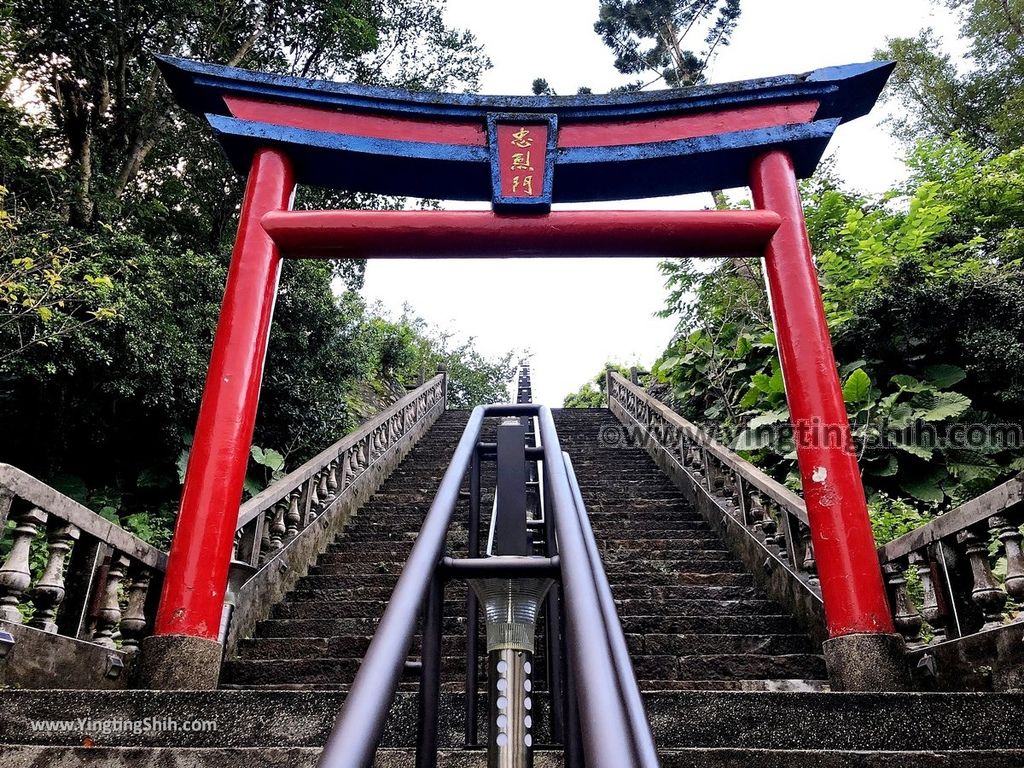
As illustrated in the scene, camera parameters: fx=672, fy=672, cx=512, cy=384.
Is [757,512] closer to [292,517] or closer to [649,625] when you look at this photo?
[649,625]

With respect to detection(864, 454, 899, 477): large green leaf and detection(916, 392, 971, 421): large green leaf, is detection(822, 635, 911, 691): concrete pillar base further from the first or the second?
detection(916, 392, 971, 421): large green leaf

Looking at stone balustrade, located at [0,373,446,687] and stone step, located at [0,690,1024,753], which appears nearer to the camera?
stone step, located at [0,690,1024,753]

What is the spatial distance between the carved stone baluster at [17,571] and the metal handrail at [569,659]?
214cm

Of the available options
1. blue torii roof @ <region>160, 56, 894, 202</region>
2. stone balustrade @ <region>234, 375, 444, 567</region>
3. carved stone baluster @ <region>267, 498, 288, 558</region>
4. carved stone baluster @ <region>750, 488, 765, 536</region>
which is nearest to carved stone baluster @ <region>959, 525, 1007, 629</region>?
carved stone baluster @ <region>750, 488, 765, 536</region>

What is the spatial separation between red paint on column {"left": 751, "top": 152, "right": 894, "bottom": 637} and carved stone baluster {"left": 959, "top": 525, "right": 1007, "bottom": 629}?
1.91 feet

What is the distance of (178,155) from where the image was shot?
34.5 feet

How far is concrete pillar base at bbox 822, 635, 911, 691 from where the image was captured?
3137mm

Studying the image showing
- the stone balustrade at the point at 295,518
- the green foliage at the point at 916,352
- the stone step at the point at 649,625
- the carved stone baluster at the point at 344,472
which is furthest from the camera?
the green foliage at the point at 916,352

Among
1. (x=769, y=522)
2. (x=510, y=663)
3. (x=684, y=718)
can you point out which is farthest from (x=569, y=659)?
(x=769, y=522)

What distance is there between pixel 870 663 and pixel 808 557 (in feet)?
3.19

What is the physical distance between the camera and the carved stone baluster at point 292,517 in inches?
195

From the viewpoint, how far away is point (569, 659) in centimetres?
94

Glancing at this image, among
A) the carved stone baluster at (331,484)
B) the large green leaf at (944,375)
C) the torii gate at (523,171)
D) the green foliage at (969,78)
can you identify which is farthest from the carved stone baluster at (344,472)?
the green foliage at (969,78)

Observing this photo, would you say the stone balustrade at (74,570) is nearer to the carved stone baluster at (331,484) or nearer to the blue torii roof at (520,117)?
the carved stone baluster at (331,484)
